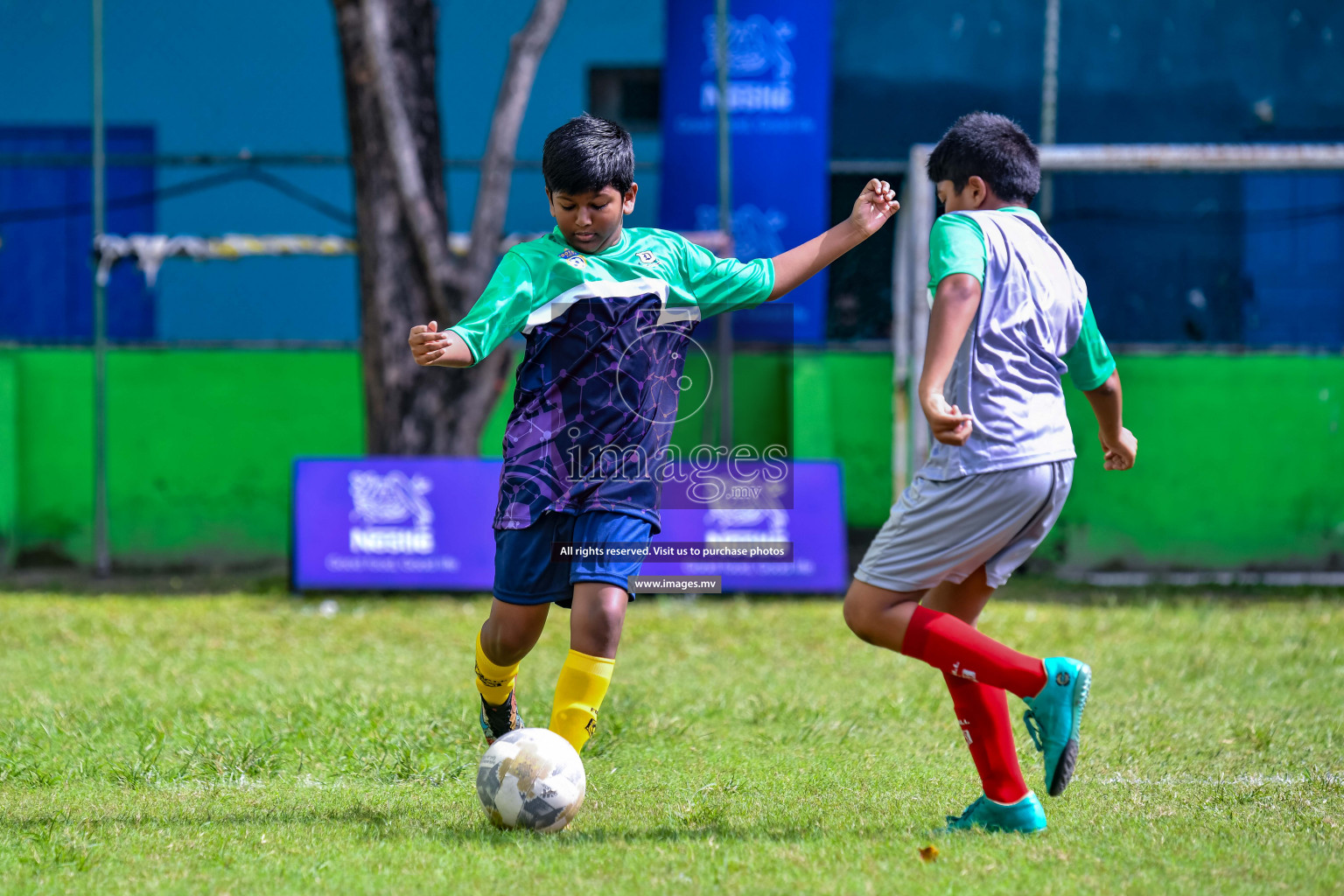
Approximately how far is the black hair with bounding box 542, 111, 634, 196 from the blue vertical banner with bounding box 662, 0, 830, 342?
6159 mm

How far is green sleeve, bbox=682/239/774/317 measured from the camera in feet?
12.7

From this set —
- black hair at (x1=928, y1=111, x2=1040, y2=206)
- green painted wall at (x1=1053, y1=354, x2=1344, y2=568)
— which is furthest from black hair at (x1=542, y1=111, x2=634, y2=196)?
green painted wall at (x1=1053, y1=354, x2=1344, y2=568)

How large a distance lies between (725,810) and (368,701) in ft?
6.69

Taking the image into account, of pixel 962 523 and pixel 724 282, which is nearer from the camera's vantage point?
pixel 962 523

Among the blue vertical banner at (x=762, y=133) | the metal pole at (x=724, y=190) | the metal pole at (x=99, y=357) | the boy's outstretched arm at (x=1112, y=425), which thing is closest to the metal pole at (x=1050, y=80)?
the blue vertical banner at (x=762, y=133)

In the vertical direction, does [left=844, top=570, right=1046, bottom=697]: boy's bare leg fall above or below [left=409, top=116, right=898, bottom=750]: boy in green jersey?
below

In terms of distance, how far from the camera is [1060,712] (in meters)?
3.27

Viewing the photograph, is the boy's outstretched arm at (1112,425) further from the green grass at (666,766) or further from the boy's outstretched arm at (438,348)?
the boy's outstretched arm at (438,348)

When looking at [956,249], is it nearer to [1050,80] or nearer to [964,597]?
[964,597]

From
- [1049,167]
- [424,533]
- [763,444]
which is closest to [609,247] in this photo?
[424,533]

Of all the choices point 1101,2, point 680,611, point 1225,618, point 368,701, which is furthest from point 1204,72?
point 368,701

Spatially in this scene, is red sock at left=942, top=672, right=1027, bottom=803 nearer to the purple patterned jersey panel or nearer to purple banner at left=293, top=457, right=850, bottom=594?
the purple patterned jersey panel

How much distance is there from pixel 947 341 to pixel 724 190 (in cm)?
669

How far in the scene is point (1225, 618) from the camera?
7.82 m
